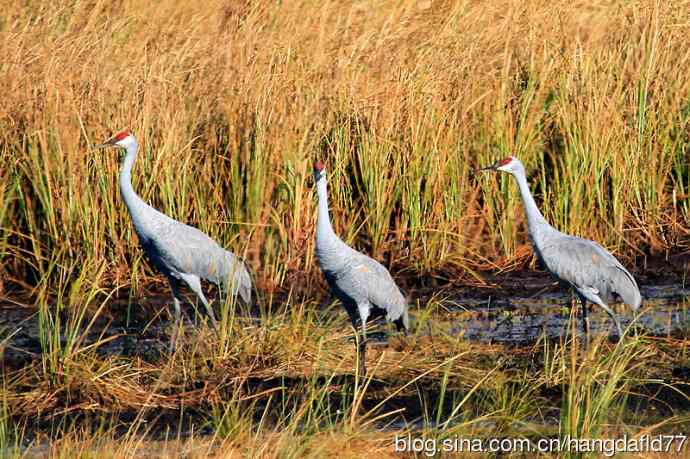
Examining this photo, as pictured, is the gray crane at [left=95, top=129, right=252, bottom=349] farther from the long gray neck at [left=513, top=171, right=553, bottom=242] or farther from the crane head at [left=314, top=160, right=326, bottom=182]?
the long gray neck at [left=513, top=171, right=553, bottom=242]

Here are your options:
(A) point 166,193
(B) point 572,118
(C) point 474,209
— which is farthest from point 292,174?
(B) point 572,118

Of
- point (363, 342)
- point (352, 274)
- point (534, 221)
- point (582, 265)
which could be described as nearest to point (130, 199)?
point (352, 274)

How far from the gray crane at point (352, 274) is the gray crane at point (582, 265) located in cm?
86

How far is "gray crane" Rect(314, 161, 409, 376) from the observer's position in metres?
5.86

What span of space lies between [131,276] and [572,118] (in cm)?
274

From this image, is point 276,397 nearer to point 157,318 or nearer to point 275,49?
point 157,318

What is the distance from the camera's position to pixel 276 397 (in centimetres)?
539

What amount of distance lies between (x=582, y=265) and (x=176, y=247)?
2041 millimetres

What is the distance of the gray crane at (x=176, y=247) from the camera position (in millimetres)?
6391

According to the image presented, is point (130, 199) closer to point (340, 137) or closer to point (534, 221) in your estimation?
point (340, 137)

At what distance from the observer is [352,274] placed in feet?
19.3

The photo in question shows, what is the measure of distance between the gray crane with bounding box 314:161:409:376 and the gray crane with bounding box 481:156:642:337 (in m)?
0.86

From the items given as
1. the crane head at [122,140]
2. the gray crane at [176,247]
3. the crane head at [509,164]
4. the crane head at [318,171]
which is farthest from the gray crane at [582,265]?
the crane head at [122,140]

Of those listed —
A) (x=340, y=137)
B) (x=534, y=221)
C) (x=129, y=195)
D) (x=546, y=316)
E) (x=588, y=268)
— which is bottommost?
(x=546, y=316)
